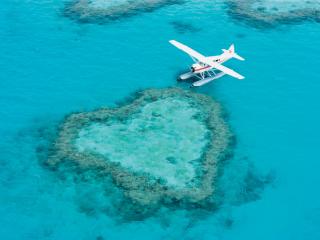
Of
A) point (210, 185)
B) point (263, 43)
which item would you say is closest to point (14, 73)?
point (210, 185)

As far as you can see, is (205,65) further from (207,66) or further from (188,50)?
(188,50)

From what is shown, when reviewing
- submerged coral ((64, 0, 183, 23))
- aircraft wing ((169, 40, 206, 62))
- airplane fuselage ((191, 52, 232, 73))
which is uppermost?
submerged coral ((64, 0, 183, 23))

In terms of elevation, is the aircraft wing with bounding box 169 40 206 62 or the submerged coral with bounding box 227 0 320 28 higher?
the submerged coral with bounding box 227 0 320 28

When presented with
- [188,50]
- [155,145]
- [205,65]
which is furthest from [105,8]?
[155,145]

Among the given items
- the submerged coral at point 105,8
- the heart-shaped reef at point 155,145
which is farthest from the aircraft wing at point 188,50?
the submerged coral at point 105,8

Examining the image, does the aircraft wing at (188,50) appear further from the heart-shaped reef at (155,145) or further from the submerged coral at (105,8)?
the submerged coral at (105,8)

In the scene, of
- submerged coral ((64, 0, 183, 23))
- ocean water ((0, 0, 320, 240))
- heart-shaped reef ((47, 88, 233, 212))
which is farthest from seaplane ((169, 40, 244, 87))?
submerged coral ((64, 0, 183, 23))

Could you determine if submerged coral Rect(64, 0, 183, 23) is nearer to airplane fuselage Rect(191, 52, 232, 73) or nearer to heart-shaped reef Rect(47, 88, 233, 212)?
airplane fuselage Rect(191, 52, 232, 73)
